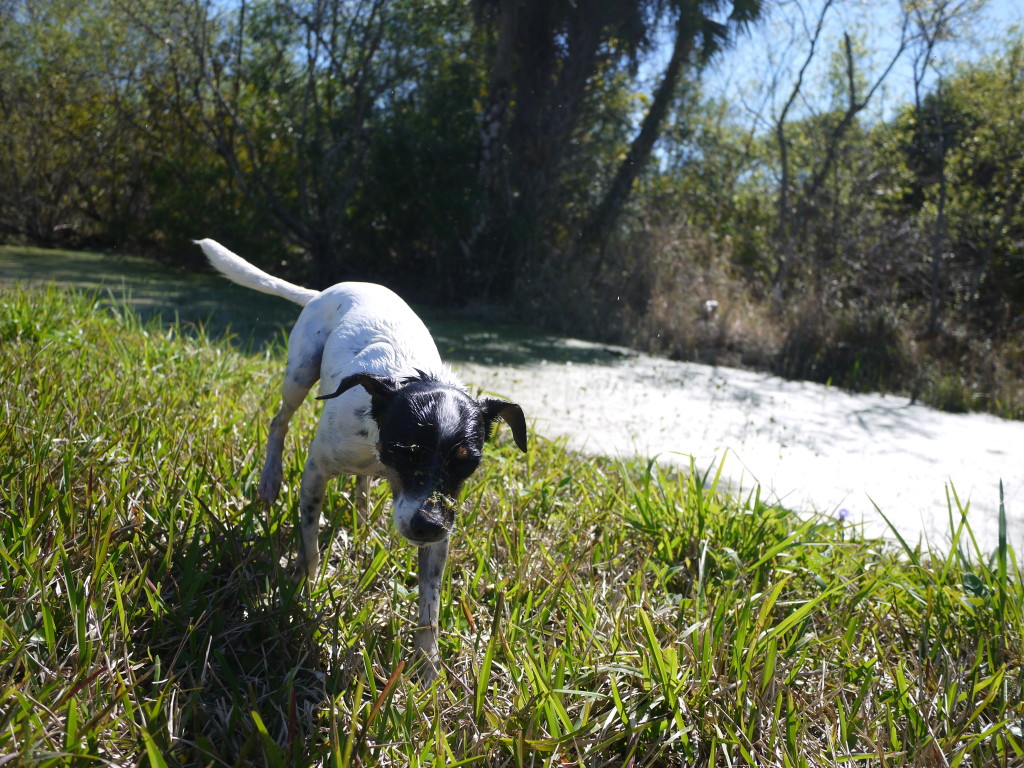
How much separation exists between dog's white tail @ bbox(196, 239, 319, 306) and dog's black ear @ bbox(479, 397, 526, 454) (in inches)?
56.7

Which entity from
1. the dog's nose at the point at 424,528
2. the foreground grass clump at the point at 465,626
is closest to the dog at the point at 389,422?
the dog's nose at the point at 424,528

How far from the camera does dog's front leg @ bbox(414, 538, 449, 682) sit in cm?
235

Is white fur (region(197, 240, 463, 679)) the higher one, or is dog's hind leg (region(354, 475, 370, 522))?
white fur (region(197, 240, 463, 679))

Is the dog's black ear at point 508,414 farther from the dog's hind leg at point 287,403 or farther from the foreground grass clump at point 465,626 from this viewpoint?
the dog's hind leg at point 287,403

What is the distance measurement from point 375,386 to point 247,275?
1.58m

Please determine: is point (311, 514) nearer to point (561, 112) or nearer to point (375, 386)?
point (375, 386)

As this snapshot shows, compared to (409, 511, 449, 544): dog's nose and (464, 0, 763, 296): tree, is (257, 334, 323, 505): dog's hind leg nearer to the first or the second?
(409, 511, 449, 544): dog's nose

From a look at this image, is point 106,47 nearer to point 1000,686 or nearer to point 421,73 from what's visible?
point 421,73

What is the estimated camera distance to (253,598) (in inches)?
99.1

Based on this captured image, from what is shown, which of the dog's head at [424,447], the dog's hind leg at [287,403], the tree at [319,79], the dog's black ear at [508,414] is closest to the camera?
the dog's head at [424,447]

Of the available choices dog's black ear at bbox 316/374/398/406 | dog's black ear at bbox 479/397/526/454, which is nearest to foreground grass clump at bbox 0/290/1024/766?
dog's black ear at bbox 479/397/526/454

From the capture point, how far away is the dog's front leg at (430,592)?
2346 millimetres

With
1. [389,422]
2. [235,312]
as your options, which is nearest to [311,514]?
[389,422]

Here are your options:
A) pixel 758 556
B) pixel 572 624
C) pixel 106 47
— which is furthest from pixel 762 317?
pixel 106 47
